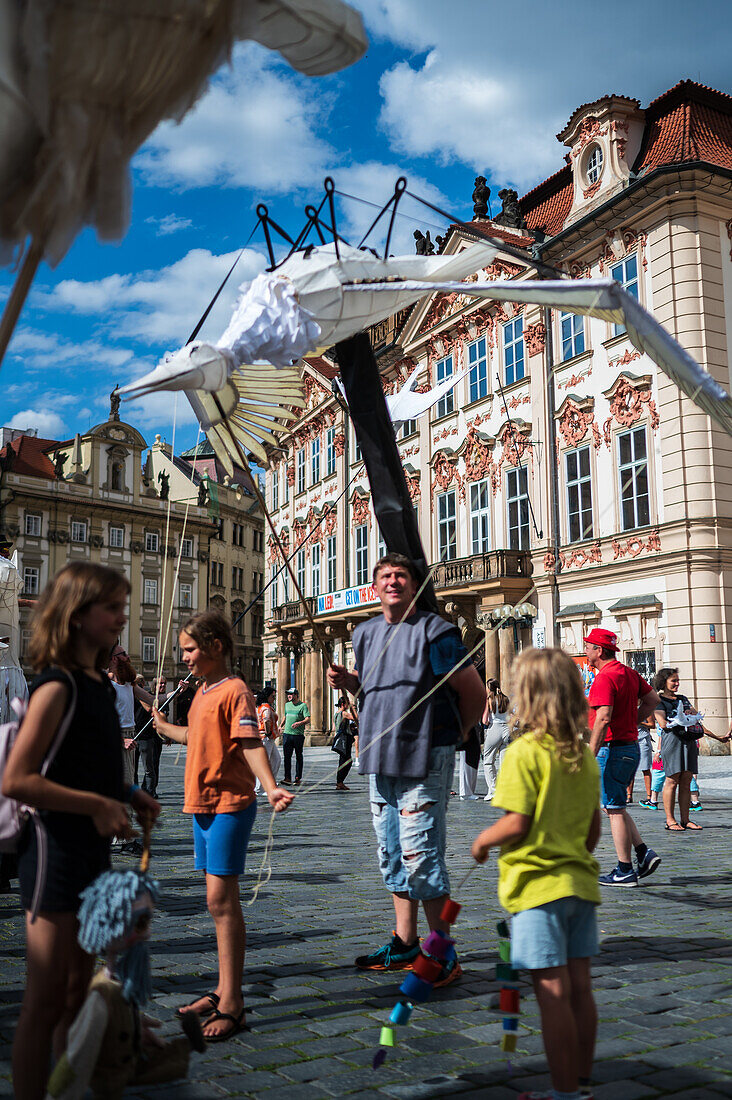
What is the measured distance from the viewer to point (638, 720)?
6.98m

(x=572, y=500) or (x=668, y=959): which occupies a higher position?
(x=572, y=500)

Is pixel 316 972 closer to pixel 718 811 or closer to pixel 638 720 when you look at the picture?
pixel 638 720

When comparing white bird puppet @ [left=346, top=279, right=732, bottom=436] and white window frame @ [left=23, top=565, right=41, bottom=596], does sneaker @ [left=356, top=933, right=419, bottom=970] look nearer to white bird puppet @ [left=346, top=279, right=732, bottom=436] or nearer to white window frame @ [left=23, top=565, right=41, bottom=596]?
white bird puppet @ [left=346, top=279, right=732, bottom=436]

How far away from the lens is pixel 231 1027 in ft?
11.7

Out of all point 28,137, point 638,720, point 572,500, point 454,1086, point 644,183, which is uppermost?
point 644,183

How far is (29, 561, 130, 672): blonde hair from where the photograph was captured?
2734 millimetres

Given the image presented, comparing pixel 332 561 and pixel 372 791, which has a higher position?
pixel 332 561

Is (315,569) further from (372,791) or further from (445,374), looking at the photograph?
(372,791)

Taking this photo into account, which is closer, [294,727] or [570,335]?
[294,727]

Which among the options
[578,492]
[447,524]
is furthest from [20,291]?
[447,524]

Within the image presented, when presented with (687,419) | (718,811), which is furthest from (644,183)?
(718,811)

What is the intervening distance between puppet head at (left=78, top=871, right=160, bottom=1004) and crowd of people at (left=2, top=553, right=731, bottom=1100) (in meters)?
0.08

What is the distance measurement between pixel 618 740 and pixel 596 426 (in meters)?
16.7

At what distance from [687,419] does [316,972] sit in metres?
17.7
